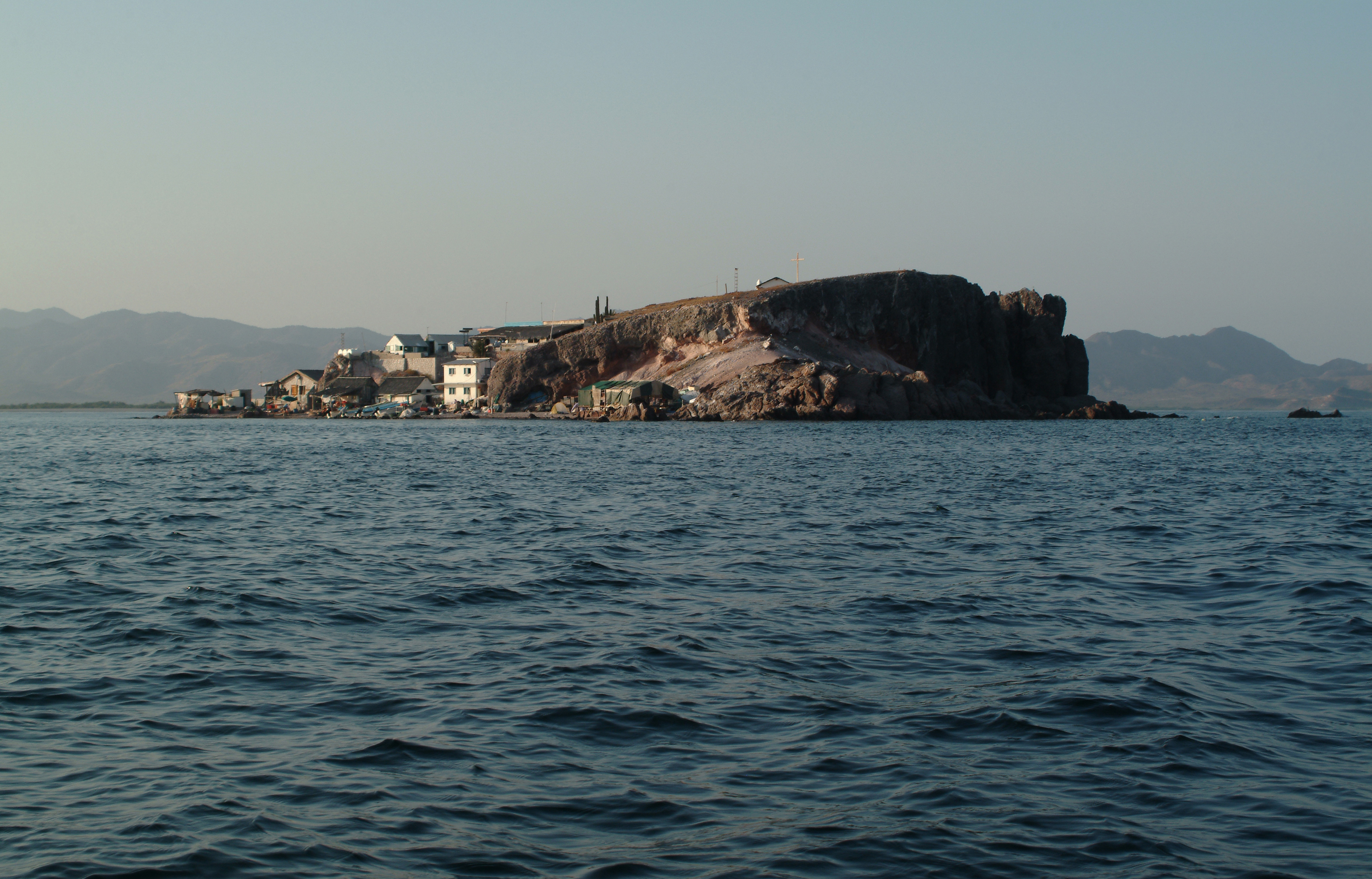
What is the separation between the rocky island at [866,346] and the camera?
105 metres

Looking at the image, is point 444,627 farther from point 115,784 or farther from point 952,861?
point 952,861

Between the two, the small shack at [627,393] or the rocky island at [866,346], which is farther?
the rocky island at [866,346]

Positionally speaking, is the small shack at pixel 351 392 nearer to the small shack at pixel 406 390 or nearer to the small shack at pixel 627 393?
the small shack at pixel 406 390

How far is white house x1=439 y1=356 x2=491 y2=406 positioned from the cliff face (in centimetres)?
549

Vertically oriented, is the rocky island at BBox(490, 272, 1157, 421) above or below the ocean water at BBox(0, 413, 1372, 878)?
above

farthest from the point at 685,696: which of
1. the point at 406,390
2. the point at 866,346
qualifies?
the point at 406,390

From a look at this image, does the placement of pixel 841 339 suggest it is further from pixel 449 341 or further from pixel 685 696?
pixel 685 696

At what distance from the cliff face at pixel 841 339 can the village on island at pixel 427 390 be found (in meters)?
4.22

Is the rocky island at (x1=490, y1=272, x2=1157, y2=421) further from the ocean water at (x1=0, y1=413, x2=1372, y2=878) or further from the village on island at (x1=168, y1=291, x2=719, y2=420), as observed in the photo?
the ocean water at (x1=0, y1=413, x2=1372, y2=878)

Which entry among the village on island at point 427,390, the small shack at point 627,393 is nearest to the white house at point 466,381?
the village on island at point 427,390

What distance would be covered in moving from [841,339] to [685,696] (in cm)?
10339

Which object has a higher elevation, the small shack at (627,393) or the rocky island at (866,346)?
the rocky island at (866,346)

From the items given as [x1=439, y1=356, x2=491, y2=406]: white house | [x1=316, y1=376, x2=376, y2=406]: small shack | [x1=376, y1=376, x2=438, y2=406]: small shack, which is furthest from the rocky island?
[x1=316, y1=376, x2=376, y2=406]: small shack

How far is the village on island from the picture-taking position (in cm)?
10269
